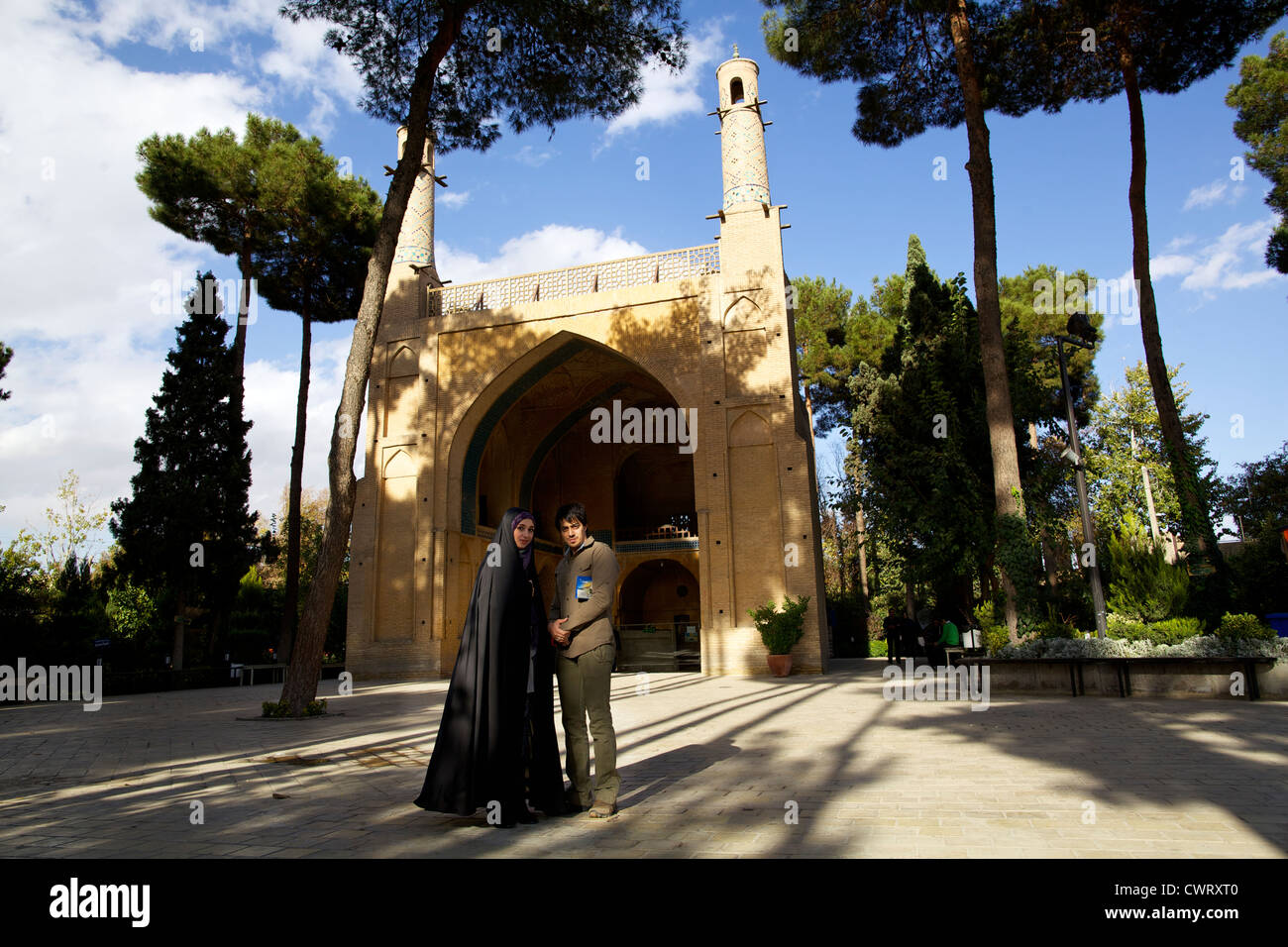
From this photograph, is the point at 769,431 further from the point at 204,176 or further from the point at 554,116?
the point at 204,176

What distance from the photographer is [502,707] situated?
362 centimetres

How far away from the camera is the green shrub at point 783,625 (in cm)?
1518

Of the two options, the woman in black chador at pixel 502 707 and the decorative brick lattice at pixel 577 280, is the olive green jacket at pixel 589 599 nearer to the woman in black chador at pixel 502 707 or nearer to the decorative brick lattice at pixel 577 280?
Result: the woman in black chador at pixel 502 707

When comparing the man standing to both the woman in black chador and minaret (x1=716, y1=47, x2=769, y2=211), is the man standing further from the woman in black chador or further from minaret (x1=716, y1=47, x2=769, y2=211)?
minaret (x1=716, y1=47, x2=769, y2=211)

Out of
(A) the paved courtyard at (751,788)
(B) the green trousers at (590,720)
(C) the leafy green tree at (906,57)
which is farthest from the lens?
(C) the leafy green tree at (906,57)

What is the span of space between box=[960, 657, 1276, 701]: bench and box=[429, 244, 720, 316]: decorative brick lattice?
1138 cm

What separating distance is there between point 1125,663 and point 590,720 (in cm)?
779

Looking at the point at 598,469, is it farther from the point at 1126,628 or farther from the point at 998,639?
the point at 1126,628

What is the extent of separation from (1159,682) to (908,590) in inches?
686

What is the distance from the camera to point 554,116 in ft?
39.0

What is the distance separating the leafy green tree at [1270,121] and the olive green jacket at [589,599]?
19.2 metres

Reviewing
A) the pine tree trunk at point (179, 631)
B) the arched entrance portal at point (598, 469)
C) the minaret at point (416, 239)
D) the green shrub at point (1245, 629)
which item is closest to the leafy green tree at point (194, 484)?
the pine tree trunk at point (179, 631)
